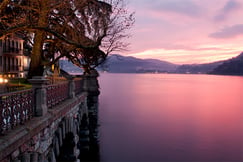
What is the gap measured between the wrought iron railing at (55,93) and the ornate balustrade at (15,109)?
1.64 meters

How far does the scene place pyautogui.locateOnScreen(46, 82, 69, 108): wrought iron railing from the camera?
922cm

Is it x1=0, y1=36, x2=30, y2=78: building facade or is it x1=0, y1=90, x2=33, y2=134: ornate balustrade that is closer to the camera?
x1=0, y1=90, x2=33, y2=134: ornate balustrade

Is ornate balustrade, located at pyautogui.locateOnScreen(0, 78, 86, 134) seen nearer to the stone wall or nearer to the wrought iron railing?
the wrought iron railing

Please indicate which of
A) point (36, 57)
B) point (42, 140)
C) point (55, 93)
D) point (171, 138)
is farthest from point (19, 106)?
point (171, 138)

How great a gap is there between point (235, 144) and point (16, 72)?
42.8 meters

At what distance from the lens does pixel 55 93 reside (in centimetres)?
1023

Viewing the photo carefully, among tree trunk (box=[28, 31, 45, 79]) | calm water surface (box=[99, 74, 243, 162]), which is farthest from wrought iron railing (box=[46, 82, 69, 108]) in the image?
calm water surface (box=[99, 74, 243, 162])

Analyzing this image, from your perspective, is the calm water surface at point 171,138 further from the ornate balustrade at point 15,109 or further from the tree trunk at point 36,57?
the ornate balustrade at point 15,109

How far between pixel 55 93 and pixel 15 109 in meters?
3.83

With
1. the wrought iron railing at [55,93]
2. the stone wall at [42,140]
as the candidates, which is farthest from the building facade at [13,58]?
the wrought iron railing at [55,93]

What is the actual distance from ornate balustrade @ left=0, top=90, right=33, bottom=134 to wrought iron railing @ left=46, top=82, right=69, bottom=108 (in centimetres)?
164

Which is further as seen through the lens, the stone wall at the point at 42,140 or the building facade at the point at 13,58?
the building facade at the point at 13,58

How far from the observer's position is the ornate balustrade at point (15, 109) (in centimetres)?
579

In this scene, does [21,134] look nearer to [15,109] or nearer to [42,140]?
[15,109]
